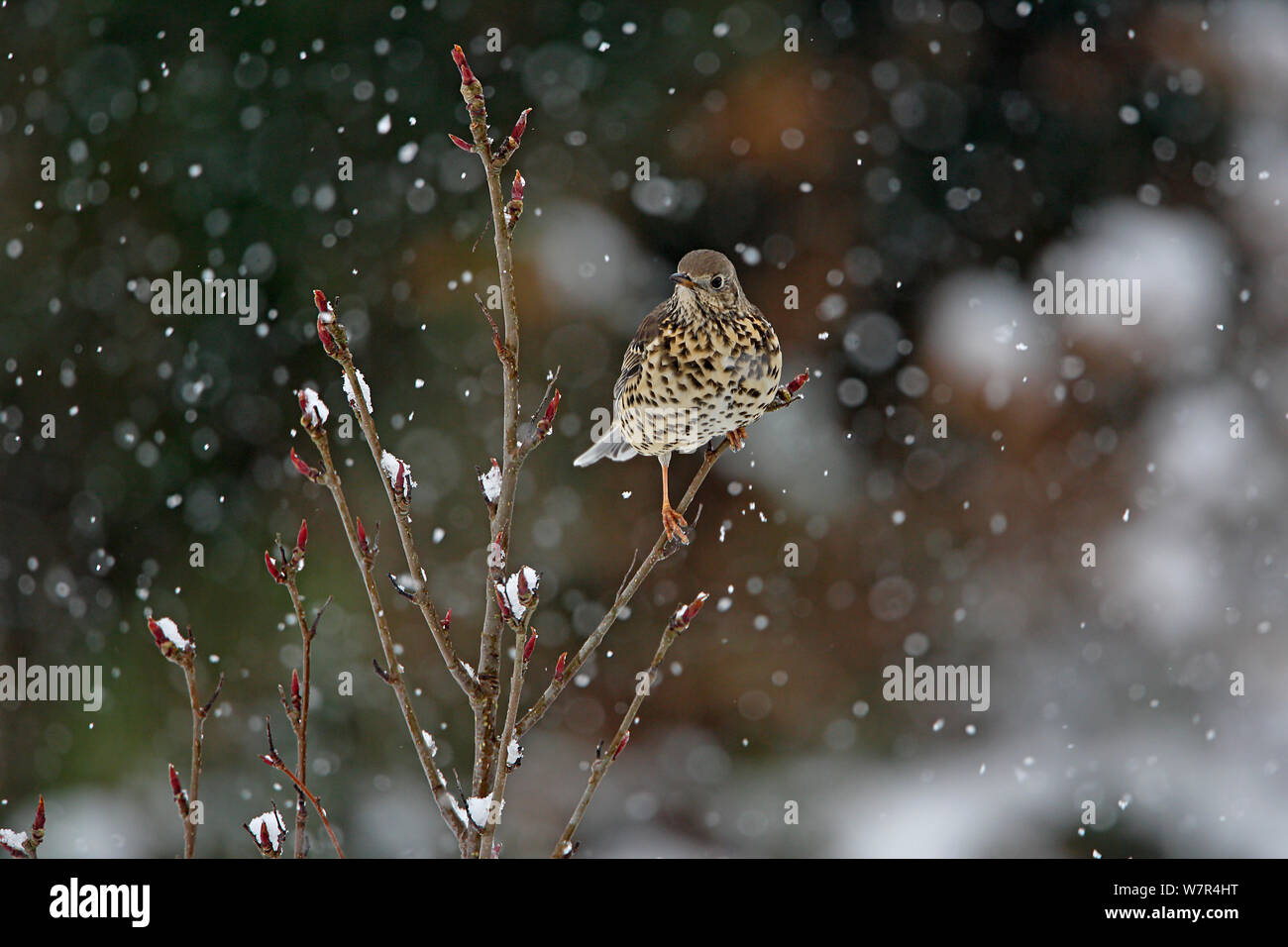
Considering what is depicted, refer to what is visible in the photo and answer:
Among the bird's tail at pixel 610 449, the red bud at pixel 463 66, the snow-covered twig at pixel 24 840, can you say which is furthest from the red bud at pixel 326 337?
the bird's tail at pixel 610 449

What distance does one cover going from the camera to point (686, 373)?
4.83ft

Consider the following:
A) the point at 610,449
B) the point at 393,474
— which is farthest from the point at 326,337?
the point at 610,449

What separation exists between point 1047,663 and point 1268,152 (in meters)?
1.91

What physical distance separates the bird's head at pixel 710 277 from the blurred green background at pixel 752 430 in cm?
154

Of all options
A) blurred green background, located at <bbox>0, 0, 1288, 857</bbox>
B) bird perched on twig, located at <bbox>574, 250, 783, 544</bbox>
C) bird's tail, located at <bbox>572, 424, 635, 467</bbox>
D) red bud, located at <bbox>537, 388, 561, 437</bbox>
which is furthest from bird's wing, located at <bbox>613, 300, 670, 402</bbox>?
blurred green background, located at <bbox>0, 0, 1288, 857</bbox>

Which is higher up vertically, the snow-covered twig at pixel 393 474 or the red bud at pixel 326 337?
the red bud at pixel 326 337

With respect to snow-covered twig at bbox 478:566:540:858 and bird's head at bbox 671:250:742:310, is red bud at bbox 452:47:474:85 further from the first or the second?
bird's head at bbox 671:250:742:310

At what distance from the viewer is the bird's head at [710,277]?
1.54 metres

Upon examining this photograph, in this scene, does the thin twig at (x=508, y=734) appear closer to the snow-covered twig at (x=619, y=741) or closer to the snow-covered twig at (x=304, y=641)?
the snow-covered twig at (x=619, y=741)

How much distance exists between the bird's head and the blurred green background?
1.54 meters

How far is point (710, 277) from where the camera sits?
1.54m

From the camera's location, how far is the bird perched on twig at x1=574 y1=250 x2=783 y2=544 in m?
1.44

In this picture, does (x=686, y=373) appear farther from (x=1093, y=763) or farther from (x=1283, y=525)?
(x=1283, y=525)

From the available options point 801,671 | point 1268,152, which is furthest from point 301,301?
point 1268,152
